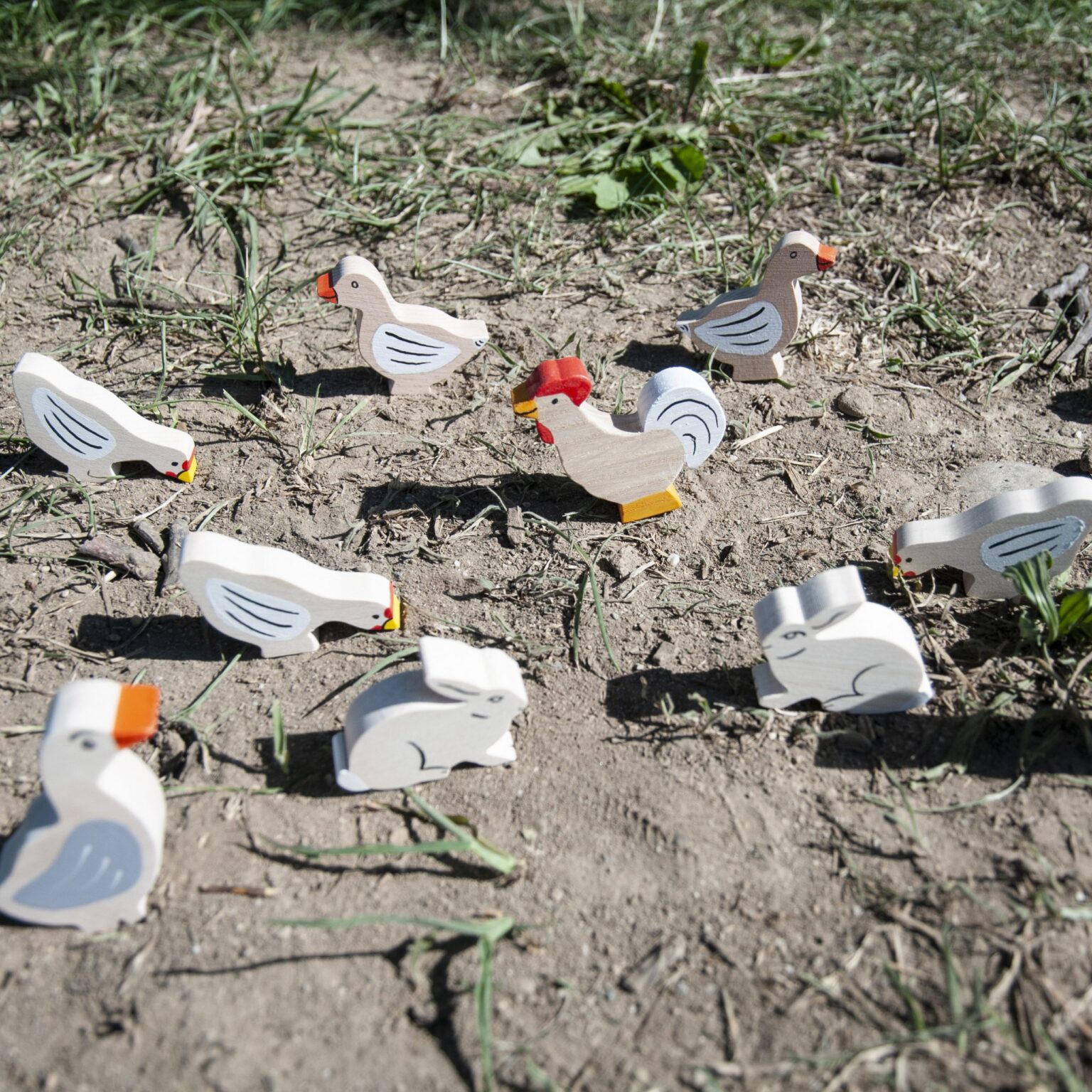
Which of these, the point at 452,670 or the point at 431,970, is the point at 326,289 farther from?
the point at 431,970

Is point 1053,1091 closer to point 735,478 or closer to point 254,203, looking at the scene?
point 735,478

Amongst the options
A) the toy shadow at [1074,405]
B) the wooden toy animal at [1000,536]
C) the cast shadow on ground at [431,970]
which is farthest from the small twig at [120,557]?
the toy shadow at [1074,405]

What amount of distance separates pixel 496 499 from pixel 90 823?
175cm

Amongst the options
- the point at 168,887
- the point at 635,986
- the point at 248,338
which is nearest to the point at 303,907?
the point at 168,887

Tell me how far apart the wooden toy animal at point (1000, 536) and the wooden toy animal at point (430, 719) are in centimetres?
135

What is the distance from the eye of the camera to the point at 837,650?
2.76 m

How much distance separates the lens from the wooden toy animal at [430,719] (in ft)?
8.57

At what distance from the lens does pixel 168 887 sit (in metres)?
2.61

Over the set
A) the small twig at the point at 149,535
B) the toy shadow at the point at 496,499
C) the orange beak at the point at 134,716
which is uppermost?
the orange beak at the point at 134,716

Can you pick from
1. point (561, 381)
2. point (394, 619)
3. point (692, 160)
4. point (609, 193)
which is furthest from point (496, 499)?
point (692, 160)

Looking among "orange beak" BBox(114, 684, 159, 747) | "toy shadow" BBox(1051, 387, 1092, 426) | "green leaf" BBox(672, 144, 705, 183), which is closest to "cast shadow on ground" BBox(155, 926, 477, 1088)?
"orange beak" BBox(114, 684, 159, 747)

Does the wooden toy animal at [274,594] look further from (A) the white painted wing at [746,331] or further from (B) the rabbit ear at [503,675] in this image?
(A) the white painted wing at [746,331]

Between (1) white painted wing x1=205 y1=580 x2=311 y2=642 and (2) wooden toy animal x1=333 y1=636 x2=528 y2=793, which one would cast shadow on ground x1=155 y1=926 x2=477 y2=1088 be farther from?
(1) white painted wing x1=205 y1=580 x2=311 y2=642

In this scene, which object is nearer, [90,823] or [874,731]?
[90,823]
